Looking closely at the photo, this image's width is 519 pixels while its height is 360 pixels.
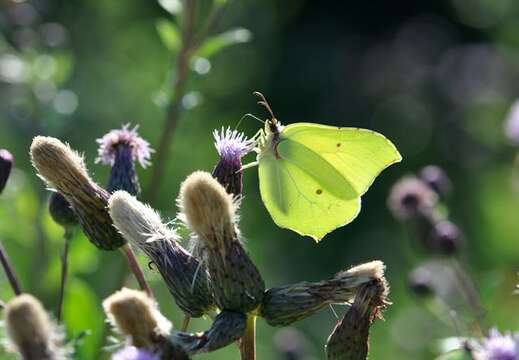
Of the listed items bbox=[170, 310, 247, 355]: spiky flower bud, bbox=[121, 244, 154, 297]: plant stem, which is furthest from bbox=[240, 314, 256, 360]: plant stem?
bbox=[121, 244, 154, 297]: plant stem

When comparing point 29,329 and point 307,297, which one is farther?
point 307,297

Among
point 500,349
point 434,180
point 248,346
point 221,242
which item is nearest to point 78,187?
point 221,242

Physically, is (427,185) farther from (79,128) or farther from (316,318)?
(79,128)

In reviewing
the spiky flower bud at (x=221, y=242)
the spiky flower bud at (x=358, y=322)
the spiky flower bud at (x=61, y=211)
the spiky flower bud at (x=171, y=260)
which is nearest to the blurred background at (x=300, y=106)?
the spiky flower bud at (x=61, y=211)

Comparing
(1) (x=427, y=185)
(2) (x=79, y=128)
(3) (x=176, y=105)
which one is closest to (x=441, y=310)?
(1) (x=427, y=185)

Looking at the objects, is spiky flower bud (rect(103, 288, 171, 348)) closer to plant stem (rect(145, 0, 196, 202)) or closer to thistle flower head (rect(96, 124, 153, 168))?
thistle flower head (rect(96, 124, 153, 168))

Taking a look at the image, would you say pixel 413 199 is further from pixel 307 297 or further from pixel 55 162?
pixel 55 162


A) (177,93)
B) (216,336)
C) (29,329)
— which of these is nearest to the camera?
(29,329)
